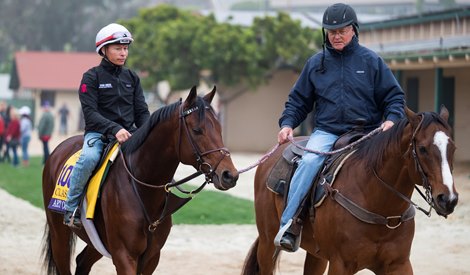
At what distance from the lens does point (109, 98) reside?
773 cm

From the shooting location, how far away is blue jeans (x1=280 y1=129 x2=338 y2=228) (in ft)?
22.7

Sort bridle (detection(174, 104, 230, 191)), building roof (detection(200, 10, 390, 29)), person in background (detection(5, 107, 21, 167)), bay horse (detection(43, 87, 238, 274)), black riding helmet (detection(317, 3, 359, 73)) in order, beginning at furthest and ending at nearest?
1. building roof (detection(200, 10, 390, 29))
2. person in background (detection(5, 107, 21, 167))
3. black riding helmet (detection(317, 3, 359, 73))
4. bay horse (detection(43, 87, 238, 274))
5. bridle (detection(174, 104, 230, 191))

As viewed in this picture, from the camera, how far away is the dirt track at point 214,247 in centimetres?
1067

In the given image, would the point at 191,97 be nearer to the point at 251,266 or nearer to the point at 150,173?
the point at 150,173

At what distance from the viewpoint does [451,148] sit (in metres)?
5.69

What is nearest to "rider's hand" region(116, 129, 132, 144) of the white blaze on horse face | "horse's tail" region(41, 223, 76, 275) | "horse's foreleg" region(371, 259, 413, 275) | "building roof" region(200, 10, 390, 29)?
"horse's tail" region(41, 223, 76, 275)

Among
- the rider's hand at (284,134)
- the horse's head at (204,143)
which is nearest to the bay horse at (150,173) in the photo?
the horse's head at (204,143)

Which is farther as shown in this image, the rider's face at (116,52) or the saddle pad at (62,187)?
the saddle pad at (62,187)

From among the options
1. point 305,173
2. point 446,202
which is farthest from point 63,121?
point 446,202

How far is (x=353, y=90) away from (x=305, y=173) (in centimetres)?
78

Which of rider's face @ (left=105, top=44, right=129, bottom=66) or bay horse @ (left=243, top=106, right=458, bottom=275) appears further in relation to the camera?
rider's face @ (left=105, top=44, right=129, bottom=66)

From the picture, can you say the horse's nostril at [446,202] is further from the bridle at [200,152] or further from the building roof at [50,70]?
the building roof at [50,70]

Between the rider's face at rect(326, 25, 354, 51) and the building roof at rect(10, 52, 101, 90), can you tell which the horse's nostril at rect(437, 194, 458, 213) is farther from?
the building roof at rect(10, 52, 101, 90)

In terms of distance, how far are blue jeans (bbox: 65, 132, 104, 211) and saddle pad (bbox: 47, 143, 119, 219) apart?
0.07 metres
